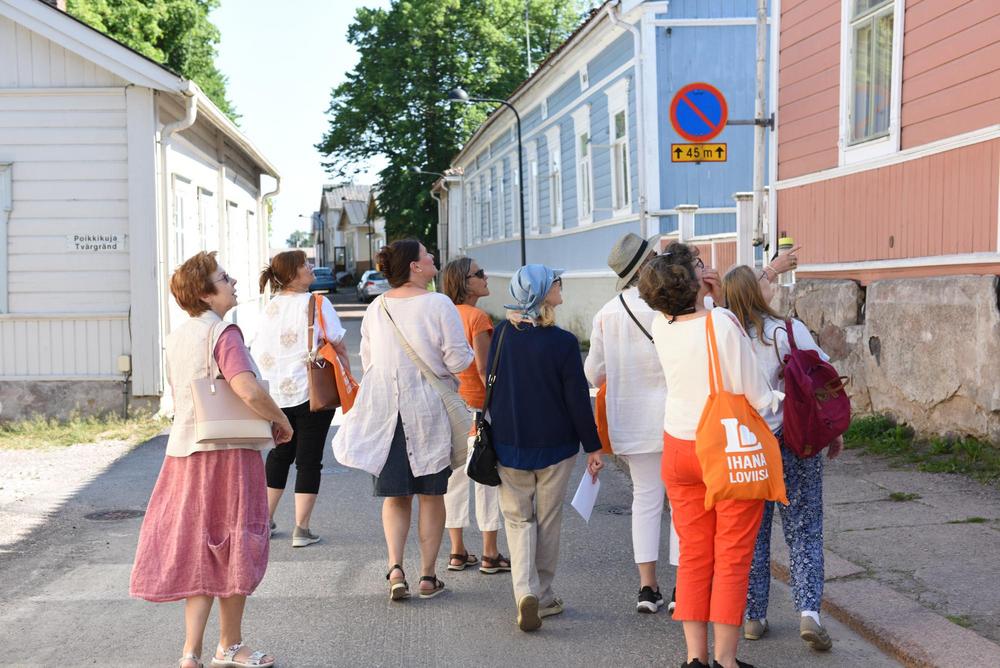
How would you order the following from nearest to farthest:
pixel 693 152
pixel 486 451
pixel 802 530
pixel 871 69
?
pixel 802 530
pixel 486 451
pixel 871 69
pixel 693 152

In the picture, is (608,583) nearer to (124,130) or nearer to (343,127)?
(124,130)

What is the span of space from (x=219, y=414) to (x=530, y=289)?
153cm

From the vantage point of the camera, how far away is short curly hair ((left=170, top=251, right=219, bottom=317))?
4.68 m

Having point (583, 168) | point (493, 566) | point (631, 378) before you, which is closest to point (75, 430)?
point (493, 566)

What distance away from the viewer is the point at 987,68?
28.5 feet

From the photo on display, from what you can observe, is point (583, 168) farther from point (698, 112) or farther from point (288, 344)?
point (288, 344)

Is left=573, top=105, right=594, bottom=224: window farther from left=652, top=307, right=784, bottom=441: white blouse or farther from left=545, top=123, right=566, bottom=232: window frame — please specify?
left=652, top=307, right=784, bottom=441: white blouse

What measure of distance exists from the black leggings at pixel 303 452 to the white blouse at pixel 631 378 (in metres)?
2.25

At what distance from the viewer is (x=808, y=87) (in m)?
11.8

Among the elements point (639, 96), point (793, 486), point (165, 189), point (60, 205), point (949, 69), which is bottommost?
point (793, 486)

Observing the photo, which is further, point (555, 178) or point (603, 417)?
point (555, 178)

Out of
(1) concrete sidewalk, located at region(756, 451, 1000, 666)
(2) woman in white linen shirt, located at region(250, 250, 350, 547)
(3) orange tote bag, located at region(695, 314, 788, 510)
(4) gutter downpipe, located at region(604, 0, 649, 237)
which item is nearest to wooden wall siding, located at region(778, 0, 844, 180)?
(1) concrete sidewalk, located at region(756, 451, 1000, 666)

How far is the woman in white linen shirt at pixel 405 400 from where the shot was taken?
18.8 feet

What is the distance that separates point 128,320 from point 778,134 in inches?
293
